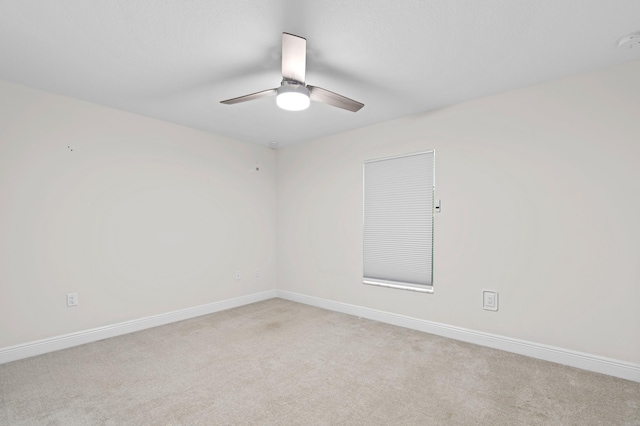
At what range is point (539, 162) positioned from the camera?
8.87 ft

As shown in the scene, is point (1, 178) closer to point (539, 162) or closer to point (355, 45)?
point (355, 45)

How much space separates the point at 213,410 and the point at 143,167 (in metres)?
2.71

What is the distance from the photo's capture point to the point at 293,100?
2.21 metres

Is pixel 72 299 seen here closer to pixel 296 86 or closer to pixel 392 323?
pixel 296 86

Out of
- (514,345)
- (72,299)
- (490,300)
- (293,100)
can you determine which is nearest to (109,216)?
(72,299)

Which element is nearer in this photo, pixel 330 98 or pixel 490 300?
pixel 330 98

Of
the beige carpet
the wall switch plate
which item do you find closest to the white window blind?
the wall switch plate

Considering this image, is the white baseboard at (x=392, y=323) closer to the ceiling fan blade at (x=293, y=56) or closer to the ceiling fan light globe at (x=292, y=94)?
the ceiling fan light globe at (x=292, y=94)

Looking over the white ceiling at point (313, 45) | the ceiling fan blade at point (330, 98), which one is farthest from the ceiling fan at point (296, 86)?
the white ceiling at point (313, 45)

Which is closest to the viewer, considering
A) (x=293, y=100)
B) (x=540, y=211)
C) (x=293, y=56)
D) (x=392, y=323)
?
(x=293, y=56)

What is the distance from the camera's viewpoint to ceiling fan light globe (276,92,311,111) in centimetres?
216

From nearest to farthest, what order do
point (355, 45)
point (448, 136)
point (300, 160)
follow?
point (355, 45) → point (448, 136) → point (300, 160)

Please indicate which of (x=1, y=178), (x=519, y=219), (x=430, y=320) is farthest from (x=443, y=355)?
(x=1, y=178)

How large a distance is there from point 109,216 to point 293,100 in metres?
2.42
